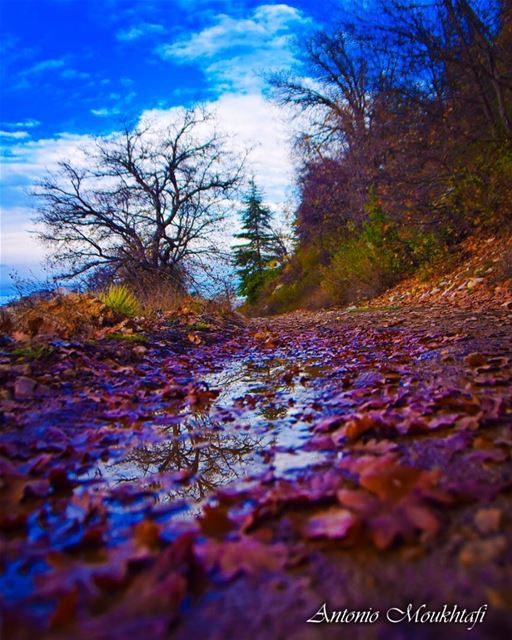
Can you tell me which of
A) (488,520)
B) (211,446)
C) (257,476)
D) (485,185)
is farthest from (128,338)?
(485,185)

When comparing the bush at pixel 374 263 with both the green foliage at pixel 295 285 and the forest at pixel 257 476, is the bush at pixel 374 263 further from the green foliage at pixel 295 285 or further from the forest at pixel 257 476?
the forest at pixel 257 476

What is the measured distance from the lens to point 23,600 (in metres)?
0.87

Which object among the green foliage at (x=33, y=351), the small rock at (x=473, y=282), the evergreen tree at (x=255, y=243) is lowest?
the small rock at (x=473, y=282)

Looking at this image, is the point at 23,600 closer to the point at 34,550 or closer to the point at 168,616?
the point at 34,550

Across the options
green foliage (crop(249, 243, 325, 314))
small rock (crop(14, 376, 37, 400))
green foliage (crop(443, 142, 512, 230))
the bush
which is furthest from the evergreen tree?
small rock (crop(14, 376, 37, 400))

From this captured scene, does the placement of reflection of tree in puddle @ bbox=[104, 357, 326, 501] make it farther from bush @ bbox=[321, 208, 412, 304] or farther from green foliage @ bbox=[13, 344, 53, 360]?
bush @ bbox=[321, 208, 412, 304]

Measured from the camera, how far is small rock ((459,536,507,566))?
87cm

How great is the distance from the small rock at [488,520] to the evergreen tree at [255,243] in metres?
29.3

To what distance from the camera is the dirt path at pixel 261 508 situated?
80cm

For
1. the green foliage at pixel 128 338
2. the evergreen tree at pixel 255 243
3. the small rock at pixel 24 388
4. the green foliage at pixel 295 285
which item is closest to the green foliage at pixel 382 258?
the green foliage at pixel 295 285

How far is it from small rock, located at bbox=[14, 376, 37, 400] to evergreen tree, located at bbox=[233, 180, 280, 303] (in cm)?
2757

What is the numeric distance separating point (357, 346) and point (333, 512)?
354 centimetres

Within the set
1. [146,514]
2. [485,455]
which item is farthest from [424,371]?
[146,514]

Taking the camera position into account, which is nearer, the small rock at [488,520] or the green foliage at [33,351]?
the small rock at [488,520]
